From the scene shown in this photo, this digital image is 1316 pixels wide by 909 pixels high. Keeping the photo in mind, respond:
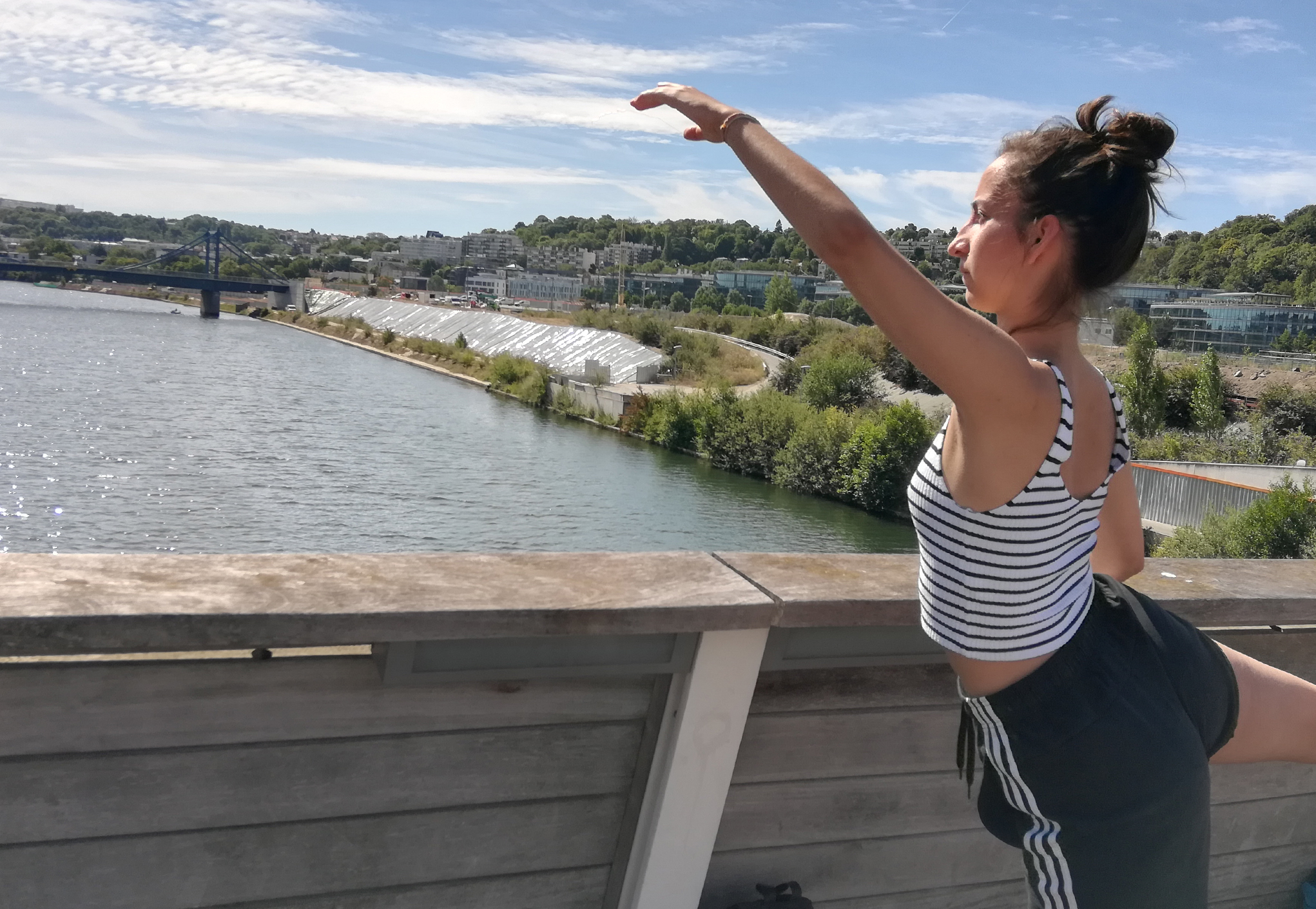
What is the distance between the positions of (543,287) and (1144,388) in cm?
8874

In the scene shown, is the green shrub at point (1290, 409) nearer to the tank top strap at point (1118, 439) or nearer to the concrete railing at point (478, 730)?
the concrete railing at point (478, 730)

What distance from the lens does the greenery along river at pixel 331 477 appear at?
18234 mm

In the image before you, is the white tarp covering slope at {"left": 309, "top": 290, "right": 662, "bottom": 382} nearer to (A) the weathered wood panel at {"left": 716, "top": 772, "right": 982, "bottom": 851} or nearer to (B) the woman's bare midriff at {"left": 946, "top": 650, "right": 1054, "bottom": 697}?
(A) the weathered wood panel at {"left": 716, "top": 772, "right": 982, "bottom": 851}

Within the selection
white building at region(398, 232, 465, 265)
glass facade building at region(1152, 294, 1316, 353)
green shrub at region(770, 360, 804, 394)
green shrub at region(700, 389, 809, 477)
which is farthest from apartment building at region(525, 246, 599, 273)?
green shrub at region(700, 389, 809, 477)

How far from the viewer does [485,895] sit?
1.31m

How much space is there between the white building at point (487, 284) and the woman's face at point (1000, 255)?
112 meters

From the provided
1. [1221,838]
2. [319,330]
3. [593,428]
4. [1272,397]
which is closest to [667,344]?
[593,428]

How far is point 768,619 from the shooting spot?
127 centimetres

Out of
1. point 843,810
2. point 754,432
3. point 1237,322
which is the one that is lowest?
point 754,432

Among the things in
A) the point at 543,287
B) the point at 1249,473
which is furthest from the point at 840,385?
the point at 543,287

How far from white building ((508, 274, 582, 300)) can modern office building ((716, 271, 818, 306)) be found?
14674 mm

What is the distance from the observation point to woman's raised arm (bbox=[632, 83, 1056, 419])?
0.84 meters

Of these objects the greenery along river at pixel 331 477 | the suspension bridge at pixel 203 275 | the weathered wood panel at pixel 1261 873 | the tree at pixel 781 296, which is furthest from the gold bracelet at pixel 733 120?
the tree at pixel 781 296

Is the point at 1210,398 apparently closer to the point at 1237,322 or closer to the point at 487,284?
the point at 1237,322
